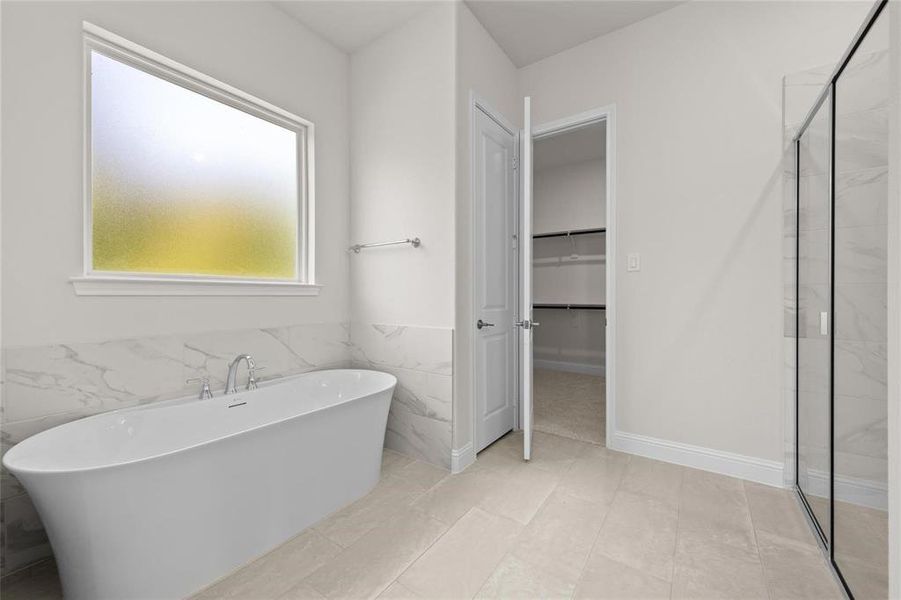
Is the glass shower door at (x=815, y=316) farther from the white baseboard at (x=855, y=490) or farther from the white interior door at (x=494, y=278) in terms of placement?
the white interior door at (x=494, y=278)

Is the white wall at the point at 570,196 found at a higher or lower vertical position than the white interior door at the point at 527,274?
higher

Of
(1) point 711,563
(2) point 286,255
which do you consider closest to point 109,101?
(2) point 286,255

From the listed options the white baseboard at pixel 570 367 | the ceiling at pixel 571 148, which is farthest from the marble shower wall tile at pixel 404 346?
the white baseboard at pixel 570 367

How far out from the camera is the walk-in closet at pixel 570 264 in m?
4.52

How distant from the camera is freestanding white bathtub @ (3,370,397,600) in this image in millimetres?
1141

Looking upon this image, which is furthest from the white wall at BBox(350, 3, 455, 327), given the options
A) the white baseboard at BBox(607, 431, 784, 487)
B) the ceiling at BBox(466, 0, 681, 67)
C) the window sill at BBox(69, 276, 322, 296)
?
the white baseboard at BBox(607, 431, 784, 487)

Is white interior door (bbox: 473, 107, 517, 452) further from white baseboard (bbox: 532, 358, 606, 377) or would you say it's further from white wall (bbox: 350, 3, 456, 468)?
white baseboard (bbox: 532, 358, 606, 377)

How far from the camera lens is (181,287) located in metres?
1.87

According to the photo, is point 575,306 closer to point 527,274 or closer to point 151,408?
point 527,274

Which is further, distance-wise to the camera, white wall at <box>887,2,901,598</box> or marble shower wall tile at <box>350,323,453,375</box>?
marble shower wall tile at <box>350,323,453,375</box>

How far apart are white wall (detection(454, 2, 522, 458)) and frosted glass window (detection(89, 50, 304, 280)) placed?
1.09m

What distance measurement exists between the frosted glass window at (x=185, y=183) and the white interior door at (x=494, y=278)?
3.91 ft

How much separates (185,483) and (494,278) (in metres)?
1.91

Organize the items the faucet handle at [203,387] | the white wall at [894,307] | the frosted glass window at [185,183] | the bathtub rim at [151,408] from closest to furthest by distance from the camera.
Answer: the white wall at [894,307], the bathtub rim at [151,408], the frosted glass window at [185,183], the faucet handle at [203,387]
